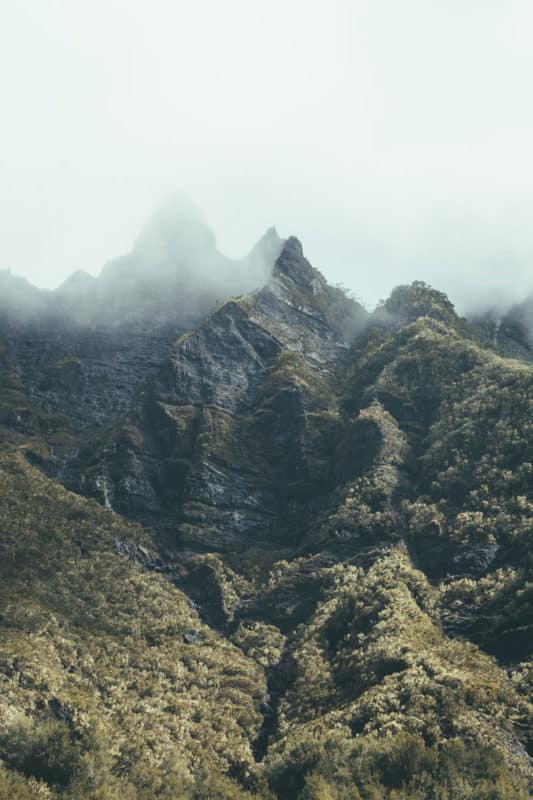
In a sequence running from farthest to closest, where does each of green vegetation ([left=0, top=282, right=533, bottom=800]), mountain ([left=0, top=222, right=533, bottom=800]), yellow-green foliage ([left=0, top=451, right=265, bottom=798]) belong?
yellow-green foliage ([left=0, top=451, right=265, bottom=798]) → mountain ([left=0, top=222, right=533, bottom=800]) → green vegetation ([left=0, top=282, right=533, bottom=800])

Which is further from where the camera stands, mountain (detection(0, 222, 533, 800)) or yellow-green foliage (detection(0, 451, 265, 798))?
yellow-green foliage (detection(0, 451, 265, 798))

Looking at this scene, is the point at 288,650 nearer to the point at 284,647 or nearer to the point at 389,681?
the point at 284,647

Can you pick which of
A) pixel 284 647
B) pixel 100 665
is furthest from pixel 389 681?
pixel 100 665

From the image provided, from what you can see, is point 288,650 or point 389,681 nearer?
point 389,681

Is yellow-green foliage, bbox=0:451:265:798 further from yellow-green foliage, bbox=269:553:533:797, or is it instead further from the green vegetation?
yellow-green foliage, bbox=269:553:533:797

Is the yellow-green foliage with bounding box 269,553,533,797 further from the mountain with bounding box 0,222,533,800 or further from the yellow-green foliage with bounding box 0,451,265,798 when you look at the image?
the yellow-green foliage with bounding box 0,451,265,798

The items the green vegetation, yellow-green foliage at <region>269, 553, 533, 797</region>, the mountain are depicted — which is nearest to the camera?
the green vegetation

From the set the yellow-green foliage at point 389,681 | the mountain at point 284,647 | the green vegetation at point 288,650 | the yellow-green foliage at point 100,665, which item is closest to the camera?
the green vegetation at point 288,650

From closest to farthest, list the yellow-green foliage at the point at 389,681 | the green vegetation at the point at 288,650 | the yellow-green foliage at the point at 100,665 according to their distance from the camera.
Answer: the green vegetation at the point at 288,650, the yellow-green foliage at the point at 100,665, the yellow-green foliage at the point at 389,681

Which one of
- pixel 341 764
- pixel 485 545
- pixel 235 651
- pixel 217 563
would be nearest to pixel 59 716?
pixel 341 764

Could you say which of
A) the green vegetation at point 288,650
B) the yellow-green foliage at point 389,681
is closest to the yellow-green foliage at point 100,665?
the green vegetation at point 288,650

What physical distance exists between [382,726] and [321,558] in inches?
2689

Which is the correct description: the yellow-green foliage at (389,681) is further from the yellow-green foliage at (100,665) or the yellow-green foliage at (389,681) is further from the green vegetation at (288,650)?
the yellow-green foliage at (100,665)

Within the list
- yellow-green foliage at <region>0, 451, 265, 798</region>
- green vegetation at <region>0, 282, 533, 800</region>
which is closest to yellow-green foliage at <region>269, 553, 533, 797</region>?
green vegetation at <region>0, 282, 533, 800</region>
